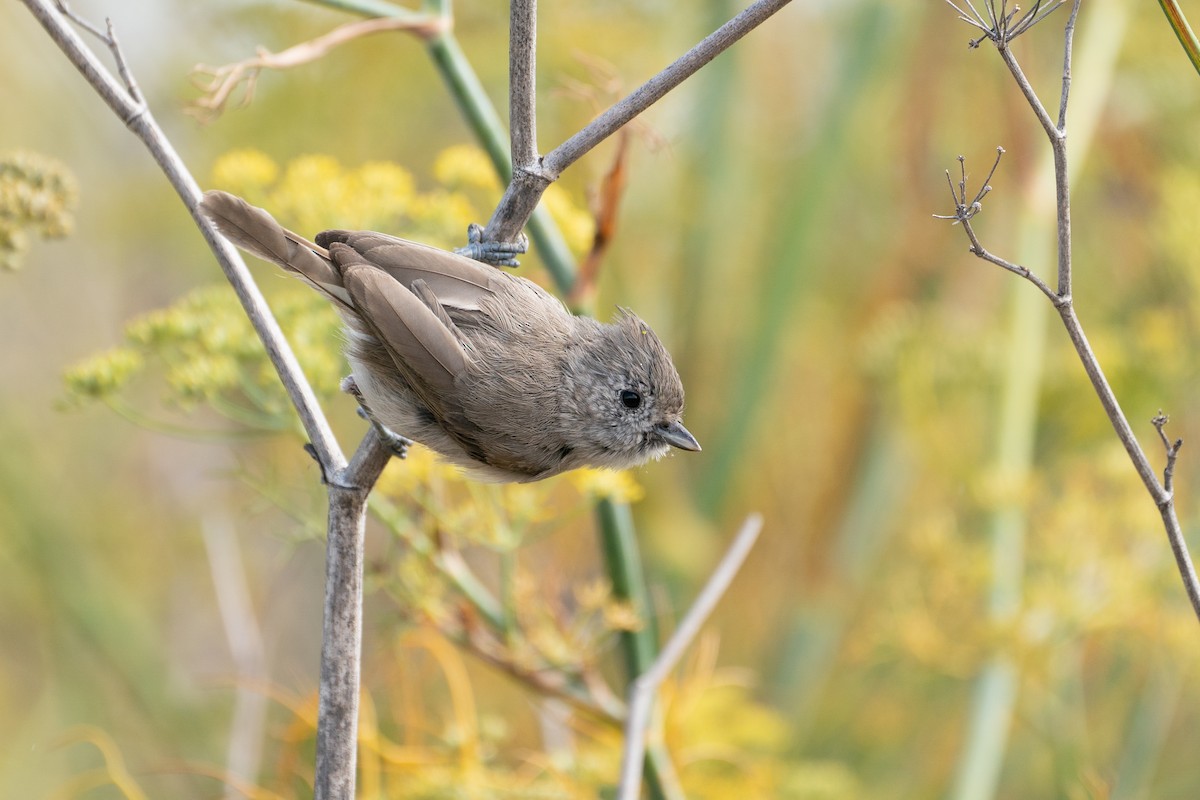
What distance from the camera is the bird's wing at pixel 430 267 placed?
185 cm

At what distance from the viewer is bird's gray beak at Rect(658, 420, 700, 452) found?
1984mm

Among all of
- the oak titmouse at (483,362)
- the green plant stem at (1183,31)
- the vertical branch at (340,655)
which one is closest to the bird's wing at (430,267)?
the oak titmouse at (483,362)

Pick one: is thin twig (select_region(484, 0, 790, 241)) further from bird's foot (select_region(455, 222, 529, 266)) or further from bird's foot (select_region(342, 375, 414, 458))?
bird's foot (select_region(342, 375, 414, 458))

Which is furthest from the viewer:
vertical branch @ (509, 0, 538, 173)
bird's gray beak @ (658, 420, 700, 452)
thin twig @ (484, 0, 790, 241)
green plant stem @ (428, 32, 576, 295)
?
bird's gray beak @ (658, 420, 700, 452)

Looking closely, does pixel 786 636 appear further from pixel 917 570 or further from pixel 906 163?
pixel 906 163

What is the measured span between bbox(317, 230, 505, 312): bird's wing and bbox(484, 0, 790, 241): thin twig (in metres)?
0.40

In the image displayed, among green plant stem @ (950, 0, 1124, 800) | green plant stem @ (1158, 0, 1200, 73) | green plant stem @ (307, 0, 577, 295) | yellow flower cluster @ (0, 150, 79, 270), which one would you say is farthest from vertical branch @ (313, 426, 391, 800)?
green plant stem @ (950, 0, 1124, 800)

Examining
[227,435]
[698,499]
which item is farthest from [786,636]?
[227,435]

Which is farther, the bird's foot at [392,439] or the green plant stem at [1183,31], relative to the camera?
the bird's foot at [392,439]

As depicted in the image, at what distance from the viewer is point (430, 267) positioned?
185 centimetres

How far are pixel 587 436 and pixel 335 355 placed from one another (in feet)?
1.81

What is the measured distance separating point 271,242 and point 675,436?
0.76 metres

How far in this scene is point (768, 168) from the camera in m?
4.66

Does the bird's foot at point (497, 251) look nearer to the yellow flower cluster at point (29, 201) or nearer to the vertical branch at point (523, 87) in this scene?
the vertical branch at point (523, 87)
